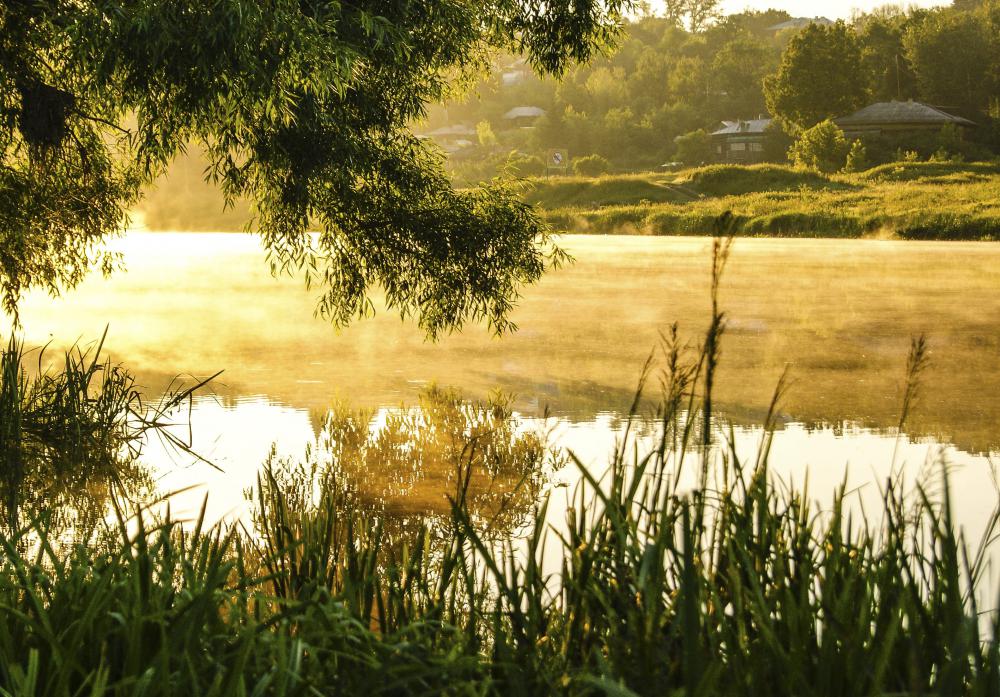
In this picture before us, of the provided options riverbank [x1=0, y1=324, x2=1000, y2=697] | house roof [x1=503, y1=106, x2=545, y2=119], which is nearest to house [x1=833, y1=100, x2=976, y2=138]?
house roof [x1=503, y1=106, x2=545, y2=119]

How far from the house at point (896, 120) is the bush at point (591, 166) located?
12470 millimetres

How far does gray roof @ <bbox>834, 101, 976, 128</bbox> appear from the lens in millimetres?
61656

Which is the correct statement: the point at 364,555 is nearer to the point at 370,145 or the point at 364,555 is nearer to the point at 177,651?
the point at 177,651

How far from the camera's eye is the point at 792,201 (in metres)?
45.1

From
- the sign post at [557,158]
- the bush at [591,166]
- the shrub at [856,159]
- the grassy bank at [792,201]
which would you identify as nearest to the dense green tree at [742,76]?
the sign post at [557,158]

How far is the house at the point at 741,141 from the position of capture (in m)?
72.6

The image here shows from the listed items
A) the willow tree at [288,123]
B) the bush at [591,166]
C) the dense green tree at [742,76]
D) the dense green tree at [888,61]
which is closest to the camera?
the willow tree at [288,123]

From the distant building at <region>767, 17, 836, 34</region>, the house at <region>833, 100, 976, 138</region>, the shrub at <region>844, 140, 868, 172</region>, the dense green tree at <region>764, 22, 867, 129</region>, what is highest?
the distant building at <region>767, 17, 836, 34</region>

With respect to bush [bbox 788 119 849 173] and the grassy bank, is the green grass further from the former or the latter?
bush [bbox 788 119 849 173]

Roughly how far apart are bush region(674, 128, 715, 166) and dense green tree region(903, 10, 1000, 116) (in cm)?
1219

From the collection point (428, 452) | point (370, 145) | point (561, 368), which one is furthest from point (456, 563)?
point (561, 368)

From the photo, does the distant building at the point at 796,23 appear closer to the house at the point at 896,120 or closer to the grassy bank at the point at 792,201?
the house at the point at 896,120

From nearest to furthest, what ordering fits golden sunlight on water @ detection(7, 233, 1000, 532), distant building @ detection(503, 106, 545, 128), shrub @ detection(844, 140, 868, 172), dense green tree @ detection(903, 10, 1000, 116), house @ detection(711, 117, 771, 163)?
golden sunlight on water @ detection(7, 233, 1000, 532)
shrub @ detection(844, 140, 868, 172)
dense green tree @ detection(903, 10, 1000, 116)
house @ detection(711, 117, 771, 163)
distant building @ detection(503, 106, 545, 128)

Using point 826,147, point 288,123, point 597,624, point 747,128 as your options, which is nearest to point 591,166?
point 747,128
